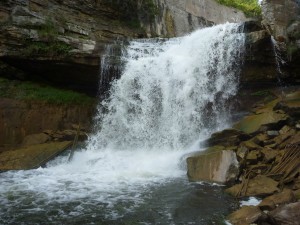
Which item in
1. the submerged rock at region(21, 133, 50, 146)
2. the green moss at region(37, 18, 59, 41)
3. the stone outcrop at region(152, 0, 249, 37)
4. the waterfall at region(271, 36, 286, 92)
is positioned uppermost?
the stone outcrop at region(152, 0, 249, 37)

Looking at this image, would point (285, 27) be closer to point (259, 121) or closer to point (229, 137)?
point (259, 121)

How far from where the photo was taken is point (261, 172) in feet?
26.9

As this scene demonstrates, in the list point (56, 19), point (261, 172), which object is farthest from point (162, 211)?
point (56, 19)

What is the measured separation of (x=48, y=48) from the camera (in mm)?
12031

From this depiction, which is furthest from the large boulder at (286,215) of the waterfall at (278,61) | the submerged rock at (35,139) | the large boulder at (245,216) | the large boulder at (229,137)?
the submerged rock at (35,139)

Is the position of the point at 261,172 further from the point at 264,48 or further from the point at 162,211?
the point at 264,48

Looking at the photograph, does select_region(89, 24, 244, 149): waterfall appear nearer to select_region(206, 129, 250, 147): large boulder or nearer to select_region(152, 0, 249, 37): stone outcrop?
select_region(206, 129, 250, 147): large boulder

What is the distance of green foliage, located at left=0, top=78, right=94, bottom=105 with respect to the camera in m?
12.2

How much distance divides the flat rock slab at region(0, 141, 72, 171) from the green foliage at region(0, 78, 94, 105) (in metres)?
2.18

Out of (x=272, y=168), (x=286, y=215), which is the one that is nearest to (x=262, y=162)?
(x=272, y=168)

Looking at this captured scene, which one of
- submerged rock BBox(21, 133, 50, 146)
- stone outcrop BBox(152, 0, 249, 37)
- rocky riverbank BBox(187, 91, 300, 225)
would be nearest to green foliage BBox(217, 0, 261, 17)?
stone outcrop BBox(152, 0, 249, 37)

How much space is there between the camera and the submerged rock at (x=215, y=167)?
26.9 feet

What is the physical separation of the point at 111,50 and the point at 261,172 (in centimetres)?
688

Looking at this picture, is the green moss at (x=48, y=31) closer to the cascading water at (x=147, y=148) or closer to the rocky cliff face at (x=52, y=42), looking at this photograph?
the rocky cliff face at (x=52, y=42)
